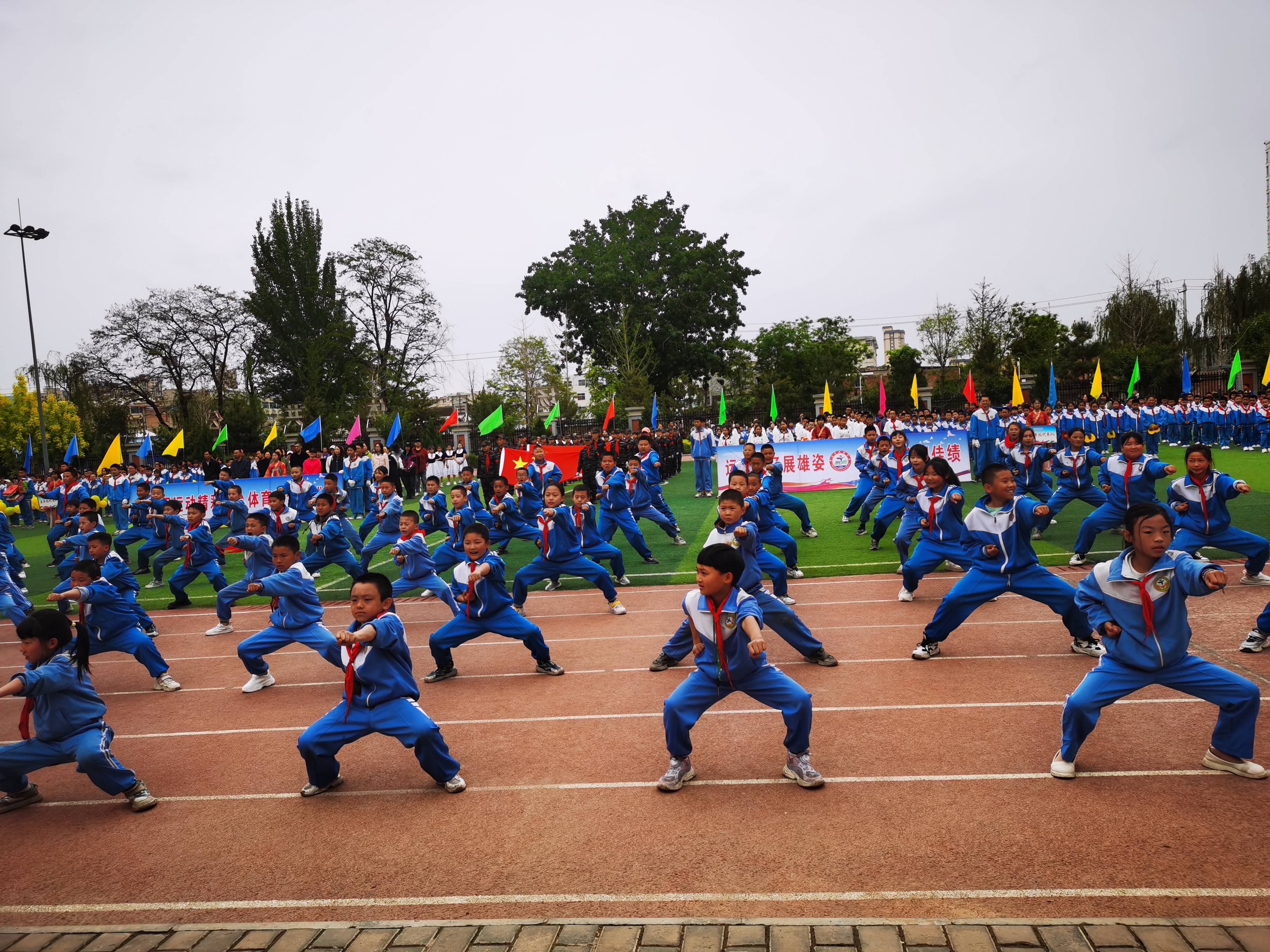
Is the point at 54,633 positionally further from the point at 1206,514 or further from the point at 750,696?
Answer: the point at 1206,514

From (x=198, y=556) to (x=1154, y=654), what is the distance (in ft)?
39.6

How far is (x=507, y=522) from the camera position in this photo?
12844 mm

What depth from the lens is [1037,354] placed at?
44.6 metres

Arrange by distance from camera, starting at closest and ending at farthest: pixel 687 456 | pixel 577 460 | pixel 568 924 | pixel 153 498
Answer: pixel 568 924, pixel 153 498, pixel 577 460, pixel 687 456

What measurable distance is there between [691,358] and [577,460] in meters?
26.3

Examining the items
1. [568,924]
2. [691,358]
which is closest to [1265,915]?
[568,924]

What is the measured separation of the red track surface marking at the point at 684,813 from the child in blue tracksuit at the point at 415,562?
2.19 m

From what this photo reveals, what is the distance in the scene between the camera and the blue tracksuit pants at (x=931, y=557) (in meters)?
8.83

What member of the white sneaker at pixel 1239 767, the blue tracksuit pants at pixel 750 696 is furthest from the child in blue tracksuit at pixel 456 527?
the white sneaker at pixel 1239 767

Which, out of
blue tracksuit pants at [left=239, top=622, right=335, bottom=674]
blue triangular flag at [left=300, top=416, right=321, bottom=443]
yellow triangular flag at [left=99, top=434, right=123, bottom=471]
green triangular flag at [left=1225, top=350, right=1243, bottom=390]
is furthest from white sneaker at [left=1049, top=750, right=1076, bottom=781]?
green triangular flag at [left=1225, top=350, right=1243, bottom=390]

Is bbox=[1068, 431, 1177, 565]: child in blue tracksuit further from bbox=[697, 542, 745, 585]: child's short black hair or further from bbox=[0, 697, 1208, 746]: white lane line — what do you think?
bbox=[697, 542, 745, 585]: child's short black hair

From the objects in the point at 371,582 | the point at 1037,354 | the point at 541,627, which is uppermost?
the point at 1037,354

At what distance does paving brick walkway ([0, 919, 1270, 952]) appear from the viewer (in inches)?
133

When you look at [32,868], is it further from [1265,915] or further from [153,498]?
[153,498]
